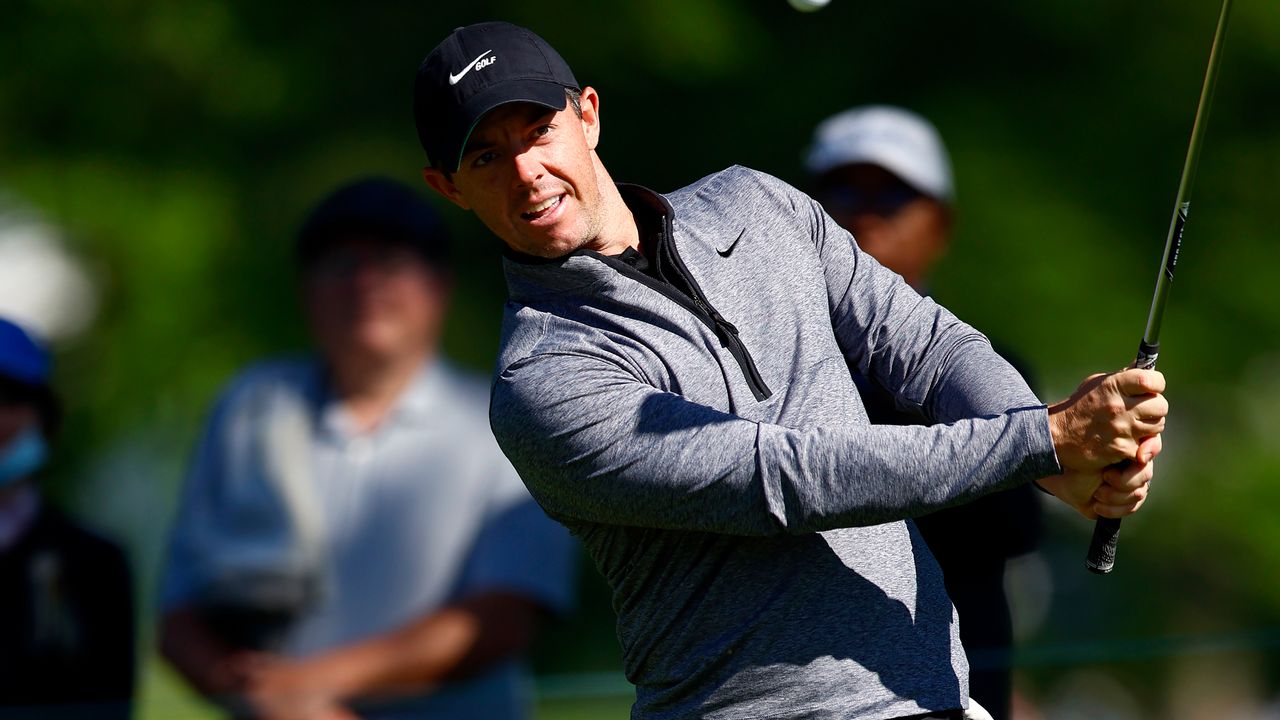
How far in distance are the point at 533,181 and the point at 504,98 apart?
12cm

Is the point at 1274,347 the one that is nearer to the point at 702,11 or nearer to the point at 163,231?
the point at 702,11

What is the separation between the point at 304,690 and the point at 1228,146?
5.65 meters

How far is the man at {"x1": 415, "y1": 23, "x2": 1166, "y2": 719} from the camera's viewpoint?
81.5 inches

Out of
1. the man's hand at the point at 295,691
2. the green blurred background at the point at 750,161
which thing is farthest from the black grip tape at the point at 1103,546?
the green blurred background at the point at 750,161

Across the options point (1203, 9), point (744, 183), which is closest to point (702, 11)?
point (1203, 9)

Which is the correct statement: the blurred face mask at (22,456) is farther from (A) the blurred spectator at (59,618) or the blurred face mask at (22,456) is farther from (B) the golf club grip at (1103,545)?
(B) the golf club grip at (1103,545)

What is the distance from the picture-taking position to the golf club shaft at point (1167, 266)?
2189 mm

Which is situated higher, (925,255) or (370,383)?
(925,255)

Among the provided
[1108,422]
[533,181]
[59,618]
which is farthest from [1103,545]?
[59,618]

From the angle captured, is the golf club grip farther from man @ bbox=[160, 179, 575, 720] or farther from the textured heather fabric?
man @ bbox=[160, 179, 575, 720]

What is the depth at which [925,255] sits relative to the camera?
3609mm

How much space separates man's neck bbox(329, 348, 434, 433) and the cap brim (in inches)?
68.5

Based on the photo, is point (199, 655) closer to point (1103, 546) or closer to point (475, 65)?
point (475, 65)

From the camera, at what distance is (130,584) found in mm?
3838
